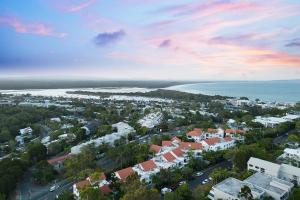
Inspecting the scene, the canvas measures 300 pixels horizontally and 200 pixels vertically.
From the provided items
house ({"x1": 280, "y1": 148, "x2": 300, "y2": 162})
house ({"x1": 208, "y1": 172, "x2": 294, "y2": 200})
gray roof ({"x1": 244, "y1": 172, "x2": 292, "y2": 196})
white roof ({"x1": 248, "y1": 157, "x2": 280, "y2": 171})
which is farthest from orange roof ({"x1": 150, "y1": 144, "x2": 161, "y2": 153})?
house ({"x1": 280, "y1": 148, "x2": 300, "y2": 162})

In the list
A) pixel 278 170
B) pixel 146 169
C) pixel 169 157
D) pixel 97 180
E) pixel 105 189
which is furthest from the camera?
pixel 169 157

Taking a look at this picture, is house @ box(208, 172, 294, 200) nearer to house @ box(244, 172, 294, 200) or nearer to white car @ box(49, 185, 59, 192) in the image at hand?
house @ box(244, 172, 294, 200)

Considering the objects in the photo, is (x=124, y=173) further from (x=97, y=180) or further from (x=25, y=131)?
(x=25, y=131)

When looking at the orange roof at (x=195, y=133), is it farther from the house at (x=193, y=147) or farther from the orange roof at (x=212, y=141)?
the house at (x=193, y=147)

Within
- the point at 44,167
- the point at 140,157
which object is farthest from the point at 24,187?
the point at 140,157

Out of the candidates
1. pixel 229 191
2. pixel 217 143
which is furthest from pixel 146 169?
pixel 217 143

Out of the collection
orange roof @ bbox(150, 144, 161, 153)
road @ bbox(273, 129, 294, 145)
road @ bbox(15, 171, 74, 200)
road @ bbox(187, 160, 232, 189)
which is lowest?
road @ bbox(15, 171, 74, 200)

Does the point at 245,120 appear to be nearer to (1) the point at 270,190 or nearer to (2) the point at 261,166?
(2) the point at 261,166
